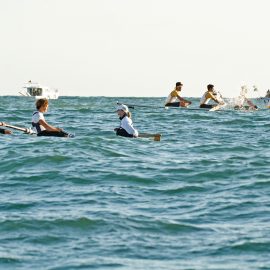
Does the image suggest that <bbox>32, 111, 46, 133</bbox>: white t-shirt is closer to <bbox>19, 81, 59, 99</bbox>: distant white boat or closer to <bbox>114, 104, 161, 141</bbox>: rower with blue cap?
<bbox>114, 104, 161, 141</bbox>: rower with blue cap

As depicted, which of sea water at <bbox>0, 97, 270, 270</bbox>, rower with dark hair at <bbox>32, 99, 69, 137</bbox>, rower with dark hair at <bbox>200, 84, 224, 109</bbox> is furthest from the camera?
rower with dark hair at <bbox>200, 84, 224, 109</bbox>

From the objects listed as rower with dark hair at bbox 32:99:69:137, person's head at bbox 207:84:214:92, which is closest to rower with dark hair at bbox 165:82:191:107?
person's head at bbox 207:84:214:92

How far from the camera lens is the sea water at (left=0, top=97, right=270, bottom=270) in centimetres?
934

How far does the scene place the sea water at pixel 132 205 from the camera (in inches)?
368

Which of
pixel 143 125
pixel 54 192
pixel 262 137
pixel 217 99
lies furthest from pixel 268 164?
pixel 217 99

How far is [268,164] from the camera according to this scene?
56.3 ft

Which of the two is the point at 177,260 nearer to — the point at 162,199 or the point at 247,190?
the point at 162,199

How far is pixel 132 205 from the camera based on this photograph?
12.2 m

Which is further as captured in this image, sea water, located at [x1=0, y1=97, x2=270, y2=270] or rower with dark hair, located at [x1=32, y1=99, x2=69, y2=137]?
rower with dark hair, located at [x1=32, y1=99, x2=69, y2=137]

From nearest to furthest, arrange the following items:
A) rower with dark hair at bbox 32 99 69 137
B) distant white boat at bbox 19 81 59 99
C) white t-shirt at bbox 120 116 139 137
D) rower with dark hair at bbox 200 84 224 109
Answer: rower with dark hair at bbox 32 99 69 137
white t-shirt at bbox 120 116 139 137
rower with dark hair at bbox 200 84 224 109
distant white boat at bbox 19 81 59 99

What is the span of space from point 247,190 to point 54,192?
138 inches

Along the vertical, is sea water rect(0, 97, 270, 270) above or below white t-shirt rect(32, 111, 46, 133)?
below

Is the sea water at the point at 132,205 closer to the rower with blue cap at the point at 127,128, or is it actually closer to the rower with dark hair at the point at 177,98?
the rower with blue cap at the point at 127,128

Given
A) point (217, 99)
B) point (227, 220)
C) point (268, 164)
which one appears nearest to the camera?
point (227, 220)
